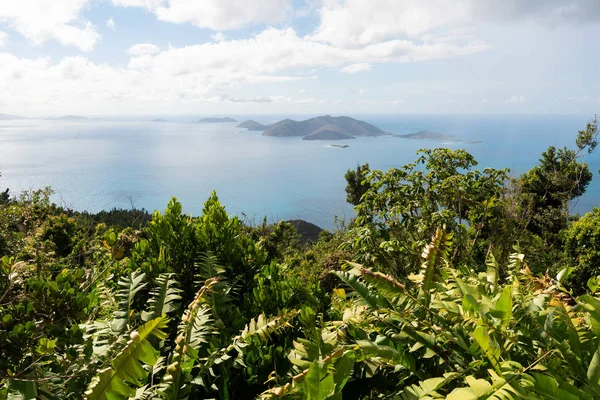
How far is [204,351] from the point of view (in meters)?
2.04

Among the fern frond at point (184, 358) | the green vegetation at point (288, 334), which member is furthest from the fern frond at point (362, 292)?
the fern frond at point (184, 358)

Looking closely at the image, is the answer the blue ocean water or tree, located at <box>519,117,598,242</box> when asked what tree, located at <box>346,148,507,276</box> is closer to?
tree, located at <box>519,117,598,242</box>

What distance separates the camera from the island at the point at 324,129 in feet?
546

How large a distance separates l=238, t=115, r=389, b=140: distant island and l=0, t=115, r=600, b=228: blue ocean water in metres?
10.9

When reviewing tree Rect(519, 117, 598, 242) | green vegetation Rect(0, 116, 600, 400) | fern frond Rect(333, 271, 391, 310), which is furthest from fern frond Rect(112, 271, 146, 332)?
tree Rect(519, 117, 598, 242)

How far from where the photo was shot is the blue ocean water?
68.3 m

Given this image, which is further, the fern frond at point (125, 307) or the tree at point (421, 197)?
the tree at point (421, 197)

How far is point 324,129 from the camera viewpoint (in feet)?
570

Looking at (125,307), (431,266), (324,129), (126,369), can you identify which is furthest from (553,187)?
(324,129)

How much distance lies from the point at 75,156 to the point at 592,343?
129100 mm

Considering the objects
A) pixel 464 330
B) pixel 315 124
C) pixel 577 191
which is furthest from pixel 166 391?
pixel 315 124

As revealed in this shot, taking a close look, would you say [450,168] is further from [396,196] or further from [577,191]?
[577,191]

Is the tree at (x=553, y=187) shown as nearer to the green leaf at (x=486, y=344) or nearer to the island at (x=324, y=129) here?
the green leaf at (x=486, y=344)

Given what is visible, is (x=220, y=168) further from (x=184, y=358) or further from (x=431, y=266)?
(x=431, y=266)
